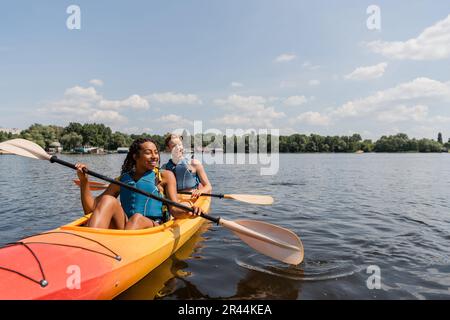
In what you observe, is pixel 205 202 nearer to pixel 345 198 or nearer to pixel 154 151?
pixel 154 151

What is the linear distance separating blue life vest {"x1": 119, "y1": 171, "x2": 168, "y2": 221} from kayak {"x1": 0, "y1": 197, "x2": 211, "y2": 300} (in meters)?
0.50

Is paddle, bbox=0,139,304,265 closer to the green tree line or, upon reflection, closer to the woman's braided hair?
the woman's braided hair

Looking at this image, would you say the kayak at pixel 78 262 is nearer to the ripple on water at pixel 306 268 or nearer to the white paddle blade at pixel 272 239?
the white paddle blade at pixel 272 239

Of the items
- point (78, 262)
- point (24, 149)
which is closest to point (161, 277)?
point (78, 262)

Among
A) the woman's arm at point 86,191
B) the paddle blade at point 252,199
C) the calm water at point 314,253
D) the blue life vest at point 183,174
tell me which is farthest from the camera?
the blue life vest at point 183,174

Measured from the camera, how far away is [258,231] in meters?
→ 5.20

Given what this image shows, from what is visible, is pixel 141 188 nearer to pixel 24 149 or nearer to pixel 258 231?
pixel 258 231

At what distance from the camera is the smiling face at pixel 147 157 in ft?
15.7

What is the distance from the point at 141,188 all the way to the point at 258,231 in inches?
74.9

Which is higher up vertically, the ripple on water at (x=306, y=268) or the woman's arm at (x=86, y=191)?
the woman's arm at (x=86, y=191)

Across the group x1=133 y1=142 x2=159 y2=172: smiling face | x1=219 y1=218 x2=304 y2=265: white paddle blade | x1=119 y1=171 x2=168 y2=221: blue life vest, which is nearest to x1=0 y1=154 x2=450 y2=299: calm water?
x1=219 y1=218 x2=304 y2=265: white paddle blade

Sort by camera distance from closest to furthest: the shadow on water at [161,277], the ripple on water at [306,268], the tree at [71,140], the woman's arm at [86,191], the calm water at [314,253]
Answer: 1. the shadow on water at [161,277]
2. the calm water at [314,253]
3. the woman's arm at [86,191]
4. the ripple on water at [306,268]
5. the tree at [71,140]

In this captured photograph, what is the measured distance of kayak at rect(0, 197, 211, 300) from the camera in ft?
9.77

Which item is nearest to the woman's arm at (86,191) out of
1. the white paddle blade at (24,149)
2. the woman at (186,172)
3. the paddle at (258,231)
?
the paddle at (258,231)
